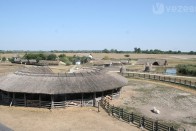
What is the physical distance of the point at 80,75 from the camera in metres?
33.6

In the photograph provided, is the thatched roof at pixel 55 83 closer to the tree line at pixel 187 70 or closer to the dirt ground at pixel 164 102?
the dirt ground at pixel 164 102

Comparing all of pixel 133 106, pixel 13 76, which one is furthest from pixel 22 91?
pixel 133 106

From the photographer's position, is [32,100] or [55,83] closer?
[32,100]

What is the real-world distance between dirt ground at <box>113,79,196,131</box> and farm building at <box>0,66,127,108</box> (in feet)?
12.7

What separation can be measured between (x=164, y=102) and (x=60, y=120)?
1502 cm

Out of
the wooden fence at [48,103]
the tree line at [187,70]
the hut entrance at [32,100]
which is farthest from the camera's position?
the tree line at [187,70]

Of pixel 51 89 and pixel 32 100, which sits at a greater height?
pixel 51 89

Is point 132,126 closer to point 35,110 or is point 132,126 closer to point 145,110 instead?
point 145,110

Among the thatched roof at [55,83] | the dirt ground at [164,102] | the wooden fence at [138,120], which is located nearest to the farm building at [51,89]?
Result: the thatched roof at [55,83]

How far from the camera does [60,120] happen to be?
1010 inches

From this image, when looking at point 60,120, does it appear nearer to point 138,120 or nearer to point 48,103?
point 48,103

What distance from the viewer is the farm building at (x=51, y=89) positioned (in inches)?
1172

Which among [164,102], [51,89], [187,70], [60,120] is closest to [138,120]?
[60,120]

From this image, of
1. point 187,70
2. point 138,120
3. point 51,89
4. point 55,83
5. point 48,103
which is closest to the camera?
point 138,120
